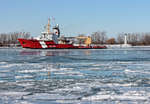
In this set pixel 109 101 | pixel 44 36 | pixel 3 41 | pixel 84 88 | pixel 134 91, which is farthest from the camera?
pixel 3 41

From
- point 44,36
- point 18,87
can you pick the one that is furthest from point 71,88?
point 44,36

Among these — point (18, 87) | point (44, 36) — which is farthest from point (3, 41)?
point (18, 87)

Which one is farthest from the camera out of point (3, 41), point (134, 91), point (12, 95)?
point (3, 41)

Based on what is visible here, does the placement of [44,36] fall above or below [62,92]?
above

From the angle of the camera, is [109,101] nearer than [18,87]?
Yes

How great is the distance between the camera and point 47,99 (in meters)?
4.82

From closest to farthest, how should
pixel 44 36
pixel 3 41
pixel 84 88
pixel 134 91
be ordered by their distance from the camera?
pixel 134 91 < pixel 84 88 < pixel 44 36 < pixel 3 41

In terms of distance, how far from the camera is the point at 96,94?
529 centimetres

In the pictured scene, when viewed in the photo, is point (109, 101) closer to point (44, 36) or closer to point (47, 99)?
point (47, 99)

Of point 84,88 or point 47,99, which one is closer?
point 47,99

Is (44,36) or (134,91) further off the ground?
(44,36)

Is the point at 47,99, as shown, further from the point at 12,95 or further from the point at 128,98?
the point at 128,98

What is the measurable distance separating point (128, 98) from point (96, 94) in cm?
80

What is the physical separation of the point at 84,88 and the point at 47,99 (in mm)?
1488
